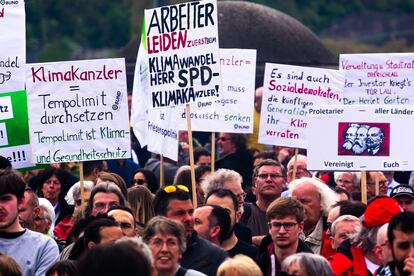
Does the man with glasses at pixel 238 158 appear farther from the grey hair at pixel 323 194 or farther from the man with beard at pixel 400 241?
the man with beard at pixel 400 241

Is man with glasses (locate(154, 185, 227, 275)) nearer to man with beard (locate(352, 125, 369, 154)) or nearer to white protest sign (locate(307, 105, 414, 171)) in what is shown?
white protest sign (locate(307, 105, 414, 171))

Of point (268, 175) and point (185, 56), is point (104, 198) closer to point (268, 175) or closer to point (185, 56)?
point (268, 175)

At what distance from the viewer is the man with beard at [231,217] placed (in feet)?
44.2

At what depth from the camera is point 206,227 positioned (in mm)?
13422

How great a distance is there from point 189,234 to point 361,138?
11.5 ft

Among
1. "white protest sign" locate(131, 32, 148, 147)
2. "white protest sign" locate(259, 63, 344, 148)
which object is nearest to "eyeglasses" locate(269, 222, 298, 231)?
"white protest sign" locate(131, 32, 148, 147)

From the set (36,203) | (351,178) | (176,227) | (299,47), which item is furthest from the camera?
(299,47)

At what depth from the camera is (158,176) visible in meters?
19.4

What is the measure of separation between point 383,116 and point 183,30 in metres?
2.08

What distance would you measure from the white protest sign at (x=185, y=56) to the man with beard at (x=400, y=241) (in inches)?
207

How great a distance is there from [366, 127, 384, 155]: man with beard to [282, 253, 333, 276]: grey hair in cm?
454

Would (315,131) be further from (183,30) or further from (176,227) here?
(176,227)

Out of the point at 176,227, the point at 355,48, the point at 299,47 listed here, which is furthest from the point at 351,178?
the point at 355,48

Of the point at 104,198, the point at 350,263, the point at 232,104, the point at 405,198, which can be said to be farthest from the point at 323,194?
the point at 232,104
